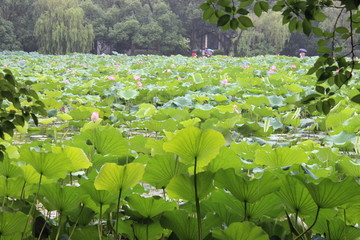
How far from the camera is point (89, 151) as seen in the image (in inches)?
39.8

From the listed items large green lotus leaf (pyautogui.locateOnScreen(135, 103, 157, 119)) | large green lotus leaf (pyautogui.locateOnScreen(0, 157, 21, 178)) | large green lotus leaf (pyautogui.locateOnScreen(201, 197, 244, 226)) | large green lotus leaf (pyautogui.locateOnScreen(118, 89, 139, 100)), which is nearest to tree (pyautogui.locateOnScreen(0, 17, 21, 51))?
large green lotus leaf (pyautogui.locateOnScreen(118, 89, 139, 100))

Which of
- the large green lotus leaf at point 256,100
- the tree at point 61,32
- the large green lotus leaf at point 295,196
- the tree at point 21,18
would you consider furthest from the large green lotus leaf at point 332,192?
the tree at point 21,18

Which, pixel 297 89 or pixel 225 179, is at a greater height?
pixel 225 179

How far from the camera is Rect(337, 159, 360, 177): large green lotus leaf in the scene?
3.11 feet

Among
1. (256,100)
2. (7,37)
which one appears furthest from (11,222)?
(7,37)

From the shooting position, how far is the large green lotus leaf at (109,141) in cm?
104

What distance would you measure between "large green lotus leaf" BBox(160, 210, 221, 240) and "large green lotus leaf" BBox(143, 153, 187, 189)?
79 millimetres

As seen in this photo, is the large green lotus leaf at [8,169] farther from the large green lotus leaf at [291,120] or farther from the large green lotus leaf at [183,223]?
the large green lotus leaf at [291,120]

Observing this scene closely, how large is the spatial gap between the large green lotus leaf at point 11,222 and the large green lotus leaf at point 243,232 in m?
0.32

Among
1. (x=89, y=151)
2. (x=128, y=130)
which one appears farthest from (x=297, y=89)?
(x=89, y=151)

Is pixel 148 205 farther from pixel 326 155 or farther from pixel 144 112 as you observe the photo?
pixel 144 112

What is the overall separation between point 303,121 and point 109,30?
22983 millimetres

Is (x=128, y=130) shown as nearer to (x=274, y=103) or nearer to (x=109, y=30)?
(x=274, y=103)

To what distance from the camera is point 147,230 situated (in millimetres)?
814
